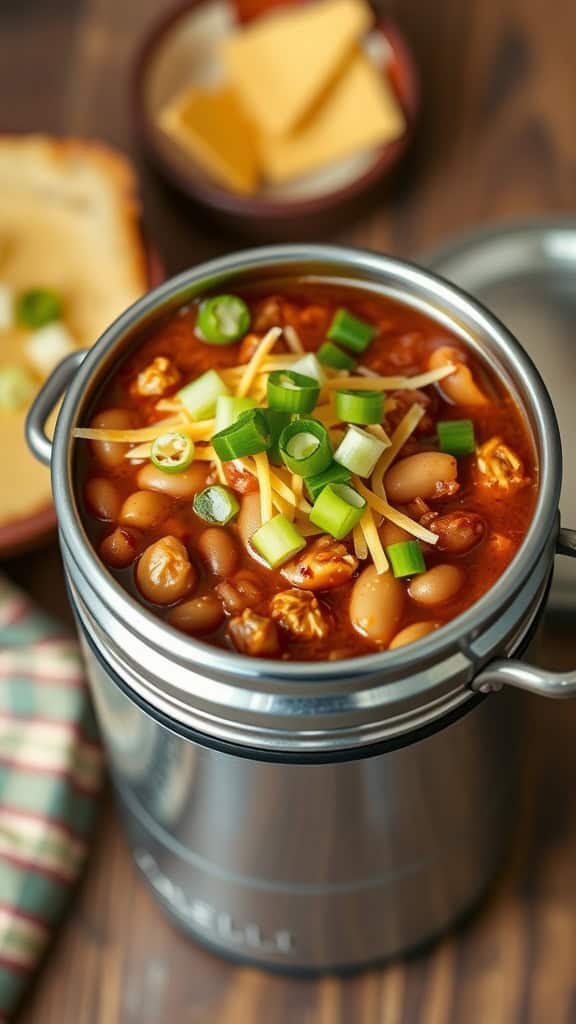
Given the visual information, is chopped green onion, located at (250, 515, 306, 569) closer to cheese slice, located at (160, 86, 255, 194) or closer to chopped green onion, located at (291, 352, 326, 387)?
chopped green onion, located at (291, 352, 326, 387)

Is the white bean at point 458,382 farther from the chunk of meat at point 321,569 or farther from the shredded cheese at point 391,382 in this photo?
the chunk of meat at point 321,569

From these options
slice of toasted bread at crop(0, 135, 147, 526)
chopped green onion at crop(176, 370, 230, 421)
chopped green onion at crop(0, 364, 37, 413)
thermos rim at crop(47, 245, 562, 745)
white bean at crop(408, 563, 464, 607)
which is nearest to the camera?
thermos rim at crop(47, 245, 562, 745)

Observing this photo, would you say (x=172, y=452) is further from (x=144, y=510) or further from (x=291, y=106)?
(x=291, y=106)

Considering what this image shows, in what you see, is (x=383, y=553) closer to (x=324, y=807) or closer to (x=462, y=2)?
(x=324, y=807)

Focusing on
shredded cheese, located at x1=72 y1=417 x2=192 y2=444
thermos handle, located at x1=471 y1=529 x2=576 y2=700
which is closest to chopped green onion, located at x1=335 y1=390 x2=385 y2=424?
shredded cheese, located at x1=72 y1=417 x2=192 y2=444

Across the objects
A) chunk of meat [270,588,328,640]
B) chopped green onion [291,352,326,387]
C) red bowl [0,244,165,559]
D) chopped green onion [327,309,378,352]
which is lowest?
red bowl [0,244,165,559]

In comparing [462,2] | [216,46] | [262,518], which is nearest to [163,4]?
[216,46]

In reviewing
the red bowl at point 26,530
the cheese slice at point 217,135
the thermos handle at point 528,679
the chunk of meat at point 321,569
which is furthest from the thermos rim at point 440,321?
the cheese slice at point 217,135
